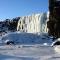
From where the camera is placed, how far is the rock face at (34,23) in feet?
124

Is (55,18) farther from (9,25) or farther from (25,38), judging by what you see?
(9,25)

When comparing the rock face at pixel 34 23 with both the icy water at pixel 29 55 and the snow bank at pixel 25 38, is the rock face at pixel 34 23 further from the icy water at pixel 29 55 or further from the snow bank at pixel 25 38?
the icy water at pixel 29 55

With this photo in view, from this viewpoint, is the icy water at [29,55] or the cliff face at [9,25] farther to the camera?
the cliff face at [9,25]

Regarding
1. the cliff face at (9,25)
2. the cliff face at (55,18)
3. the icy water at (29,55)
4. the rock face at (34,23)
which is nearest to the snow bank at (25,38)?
the cliff face at (55,18)

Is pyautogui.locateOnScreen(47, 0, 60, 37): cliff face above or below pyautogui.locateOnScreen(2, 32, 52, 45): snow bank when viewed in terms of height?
above

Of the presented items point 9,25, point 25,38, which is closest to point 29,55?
point 25,38

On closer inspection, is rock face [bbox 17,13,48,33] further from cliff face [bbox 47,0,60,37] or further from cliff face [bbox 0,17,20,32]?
cliff face [bbox 47,0,60,37]

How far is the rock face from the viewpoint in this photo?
37.9 meters

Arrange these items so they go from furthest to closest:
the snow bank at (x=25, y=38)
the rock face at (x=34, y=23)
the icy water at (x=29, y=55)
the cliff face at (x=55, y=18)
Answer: the rock face at (x=34, y=23) → the snow bank at (x=25, y=38) → the cliff face at (x=55, y=18) → the icy water at (x=29, y=55)

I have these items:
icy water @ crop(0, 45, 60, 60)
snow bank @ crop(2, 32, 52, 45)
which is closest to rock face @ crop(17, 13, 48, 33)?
snow bank @ crop(2, 32, 52, 45)

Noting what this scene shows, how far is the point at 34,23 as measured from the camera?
41.1m

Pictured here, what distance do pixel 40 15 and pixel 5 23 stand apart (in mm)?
22437

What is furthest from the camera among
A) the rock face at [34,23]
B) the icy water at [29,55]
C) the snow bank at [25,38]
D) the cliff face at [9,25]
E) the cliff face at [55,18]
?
the cliff face at [9,25]

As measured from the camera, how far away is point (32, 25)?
138ft
